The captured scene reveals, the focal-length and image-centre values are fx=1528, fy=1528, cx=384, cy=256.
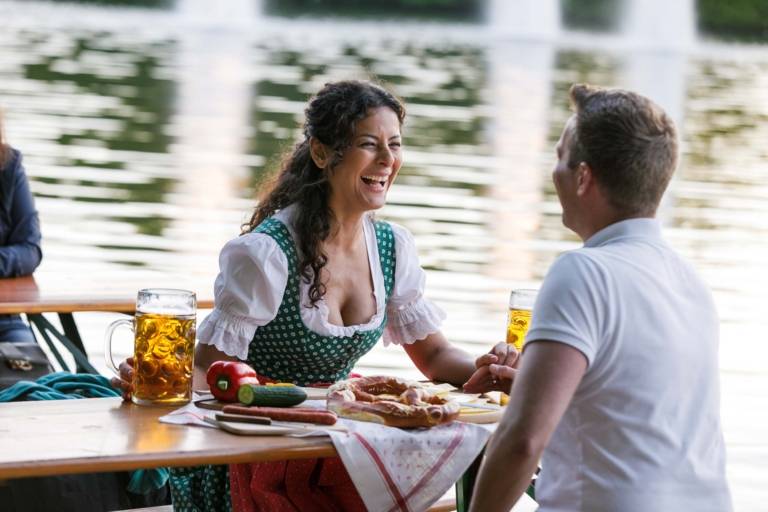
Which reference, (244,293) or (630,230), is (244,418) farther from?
(630,230)

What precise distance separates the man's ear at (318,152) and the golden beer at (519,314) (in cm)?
52

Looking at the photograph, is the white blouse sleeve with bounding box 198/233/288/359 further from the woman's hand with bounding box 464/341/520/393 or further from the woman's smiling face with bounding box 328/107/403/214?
the woman's hand with bounding box 464/341/520/393

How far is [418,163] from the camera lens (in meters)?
10.5

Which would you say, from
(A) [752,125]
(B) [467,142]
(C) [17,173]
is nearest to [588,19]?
(A) [752,125]

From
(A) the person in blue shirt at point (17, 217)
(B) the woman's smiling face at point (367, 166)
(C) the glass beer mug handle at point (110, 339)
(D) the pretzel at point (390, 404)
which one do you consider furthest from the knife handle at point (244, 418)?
(A) the person in blue shirt at point (17, 217)

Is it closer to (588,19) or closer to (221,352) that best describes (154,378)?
(221,352)

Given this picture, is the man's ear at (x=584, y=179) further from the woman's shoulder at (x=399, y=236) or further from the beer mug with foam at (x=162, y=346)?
the woman's shoulder at (x=399, y=236)

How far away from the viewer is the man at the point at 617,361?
6.94 ft

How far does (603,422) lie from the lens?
7.11 ft

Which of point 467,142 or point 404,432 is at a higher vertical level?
point 404,432

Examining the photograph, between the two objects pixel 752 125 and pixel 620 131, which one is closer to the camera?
pixel 620 131

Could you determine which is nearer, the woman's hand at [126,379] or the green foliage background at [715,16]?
the woman's hand at [126,379]

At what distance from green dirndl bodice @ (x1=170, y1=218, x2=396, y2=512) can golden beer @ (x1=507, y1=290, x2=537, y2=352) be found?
31 cm

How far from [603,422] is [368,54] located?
20340mm
